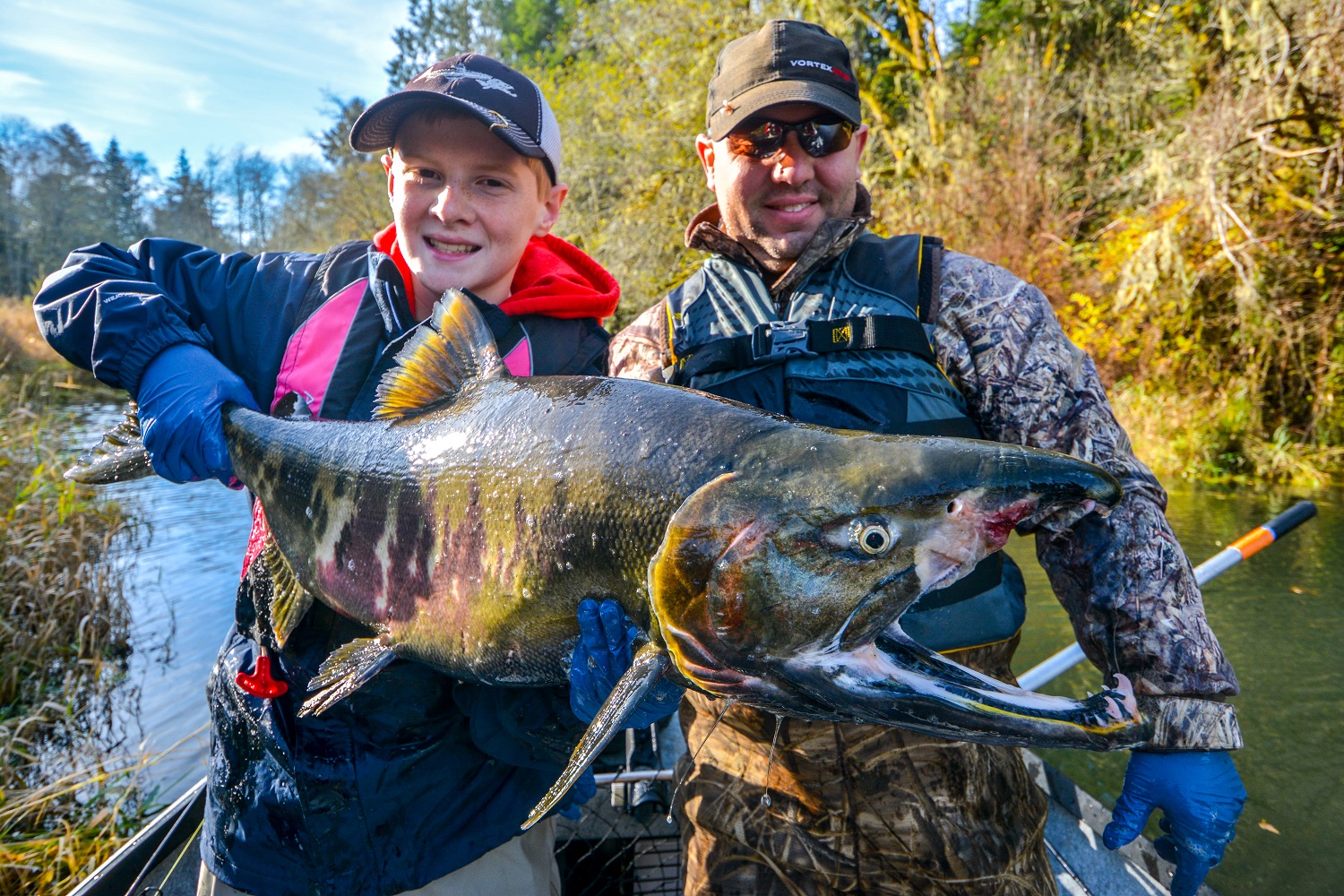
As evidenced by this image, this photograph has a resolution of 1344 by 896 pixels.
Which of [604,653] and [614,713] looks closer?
[614,713]

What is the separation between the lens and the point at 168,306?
90.8 inches

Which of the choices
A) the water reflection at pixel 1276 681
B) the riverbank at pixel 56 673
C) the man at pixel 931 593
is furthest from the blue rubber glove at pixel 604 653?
the water reflection at pixel 1276 681

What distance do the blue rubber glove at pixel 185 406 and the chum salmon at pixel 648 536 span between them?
0.12 metres

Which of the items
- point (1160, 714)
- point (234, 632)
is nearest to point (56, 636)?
point (234, 632)

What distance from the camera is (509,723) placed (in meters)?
2.09

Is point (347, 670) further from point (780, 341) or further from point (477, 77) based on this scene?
point (477, 77)

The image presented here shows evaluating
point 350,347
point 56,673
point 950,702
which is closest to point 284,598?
point 350,347

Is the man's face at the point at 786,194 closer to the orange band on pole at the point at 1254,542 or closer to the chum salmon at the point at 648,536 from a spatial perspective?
the chum salmon at the point at 648,536

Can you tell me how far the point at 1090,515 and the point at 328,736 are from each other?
2198mm

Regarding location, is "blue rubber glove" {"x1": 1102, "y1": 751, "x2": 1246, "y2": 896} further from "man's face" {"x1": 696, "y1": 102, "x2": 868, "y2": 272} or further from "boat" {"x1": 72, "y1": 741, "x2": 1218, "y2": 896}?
"man's face" {"x1": 696, "y1": 102, "x2": 868, "y2": 272}

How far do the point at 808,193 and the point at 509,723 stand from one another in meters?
1.98

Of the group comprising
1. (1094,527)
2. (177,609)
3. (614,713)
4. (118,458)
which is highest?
(1094,527)

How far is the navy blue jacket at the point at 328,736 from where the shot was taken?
81.8 inches

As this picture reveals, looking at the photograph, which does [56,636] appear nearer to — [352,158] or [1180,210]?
[1180,210]
